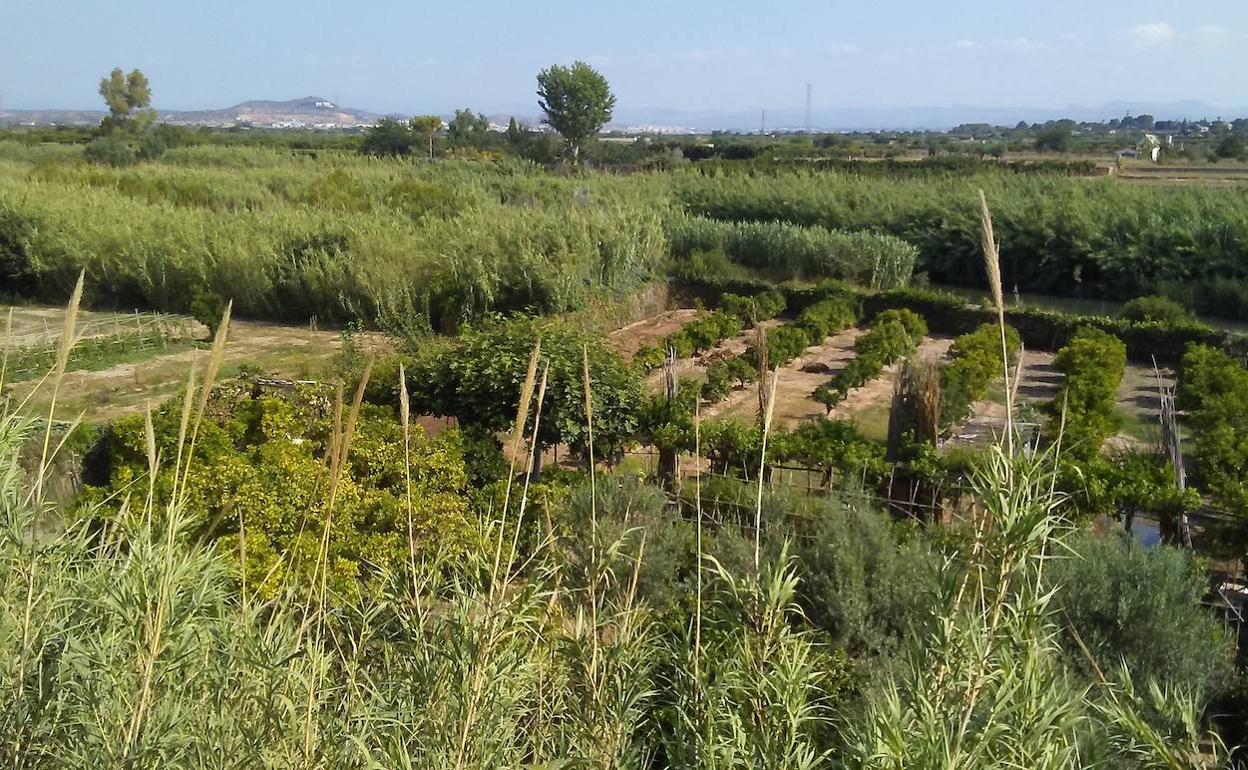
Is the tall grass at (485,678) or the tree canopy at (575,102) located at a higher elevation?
the tree canopy at (575,102)

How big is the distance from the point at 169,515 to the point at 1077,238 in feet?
72.7

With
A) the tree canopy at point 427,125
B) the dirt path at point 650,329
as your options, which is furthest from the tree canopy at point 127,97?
the dirt path at point 650,329

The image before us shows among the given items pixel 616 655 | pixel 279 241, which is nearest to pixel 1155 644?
pixel 616 655

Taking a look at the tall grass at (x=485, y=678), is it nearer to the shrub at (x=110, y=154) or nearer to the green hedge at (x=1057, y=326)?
the green hedge at (x=1057, y=326)

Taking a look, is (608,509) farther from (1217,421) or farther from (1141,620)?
(1217,421)

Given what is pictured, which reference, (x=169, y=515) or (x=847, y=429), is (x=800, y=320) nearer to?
(x=847, y=429)

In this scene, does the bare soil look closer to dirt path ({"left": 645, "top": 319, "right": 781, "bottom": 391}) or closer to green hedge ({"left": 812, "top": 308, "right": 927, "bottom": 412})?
dirt path ({"left": 645, "top": 319, "right": 781, "bottom": 391})

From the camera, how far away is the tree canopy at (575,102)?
54.0 metres

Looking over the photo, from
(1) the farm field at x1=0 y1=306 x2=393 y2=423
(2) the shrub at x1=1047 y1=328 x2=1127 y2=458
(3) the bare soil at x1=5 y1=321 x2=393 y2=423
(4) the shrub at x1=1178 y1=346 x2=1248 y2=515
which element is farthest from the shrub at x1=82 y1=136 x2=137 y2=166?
(4) the shrub at x1=1178 y1=346 x2=1248 y2=515

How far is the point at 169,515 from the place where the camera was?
197 cm

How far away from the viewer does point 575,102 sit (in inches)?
2131

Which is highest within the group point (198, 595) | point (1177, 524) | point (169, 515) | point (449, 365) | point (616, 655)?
point (169, 515)

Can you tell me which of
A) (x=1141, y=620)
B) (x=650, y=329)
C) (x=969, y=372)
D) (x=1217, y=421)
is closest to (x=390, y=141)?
(x=650, y=329)

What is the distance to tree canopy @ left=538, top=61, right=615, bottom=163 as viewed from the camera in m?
54.0
